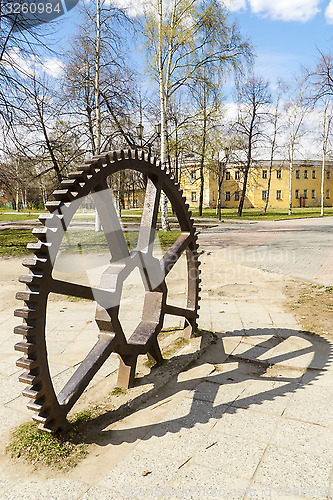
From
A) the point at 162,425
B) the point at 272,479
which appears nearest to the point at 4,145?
the point at 162,425

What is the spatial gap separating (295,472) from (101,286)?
211 centimetres

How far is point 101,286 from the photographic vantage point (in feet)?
11.9

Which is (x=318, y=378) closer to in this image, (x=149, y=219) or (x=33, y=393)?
(x=149, y=219)

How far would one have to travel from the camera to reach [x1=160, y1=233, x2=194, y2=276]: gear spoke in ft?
14.7

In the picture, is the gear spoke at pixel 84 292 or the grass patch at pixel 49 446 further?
the gear spoke at pixel 84 292

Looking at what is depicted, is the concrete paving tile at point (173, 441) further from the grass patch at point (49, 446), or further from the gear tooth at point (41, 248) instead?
the gear tooth at point (41, 248)

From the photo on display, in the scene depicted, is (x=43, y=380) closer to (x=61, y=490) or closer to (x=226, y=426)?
(x=61, y=490)

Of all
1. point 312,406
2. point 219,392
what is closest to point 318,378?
point 312,406

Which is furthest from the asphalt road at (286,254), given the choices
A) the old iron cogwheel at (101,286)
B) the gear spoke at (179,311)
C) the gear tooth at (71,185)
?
the gear tooth at (71,185)

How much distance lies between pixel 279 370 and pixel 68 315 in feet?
11.4

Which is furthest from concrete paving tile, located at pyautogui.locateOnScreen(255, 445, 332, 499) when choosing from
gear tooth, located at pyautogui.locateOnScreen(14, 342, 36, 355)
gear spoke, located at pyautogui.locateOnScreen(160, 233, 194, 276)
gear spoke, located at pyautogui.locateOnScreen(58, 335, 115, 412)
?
gear spoke, located at pyautogui.locateOnScreen(160, 233, 194, 276)

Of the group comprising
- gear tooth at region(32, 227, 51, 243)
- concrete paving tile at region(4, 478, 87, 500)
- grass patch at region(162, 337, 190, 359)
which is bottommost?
concrete paving tile at region(4, 478, 87, 500)

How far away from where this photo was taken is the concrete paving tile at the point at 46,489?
2.42 metres

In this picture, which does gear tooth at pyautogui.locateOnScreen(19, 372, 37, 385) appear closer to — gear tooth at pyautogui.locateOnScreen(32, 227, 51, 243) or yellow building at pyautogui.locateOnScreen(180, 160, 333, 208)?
gear tooth at pyautogui.locateOnScreen(32, 227, 51, 243)
